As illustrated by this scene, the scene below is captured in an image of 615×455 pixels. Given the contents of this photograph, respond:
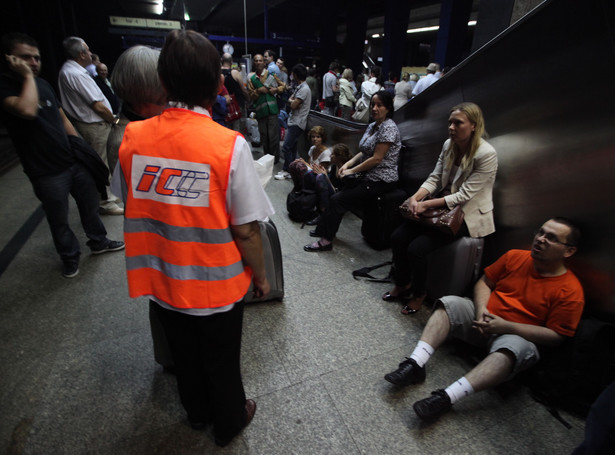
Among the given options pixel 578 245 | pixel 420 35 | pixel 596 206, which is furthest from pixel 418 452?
pixel 420 35

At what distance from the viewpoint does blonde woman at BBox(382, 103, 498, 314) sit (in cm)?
232

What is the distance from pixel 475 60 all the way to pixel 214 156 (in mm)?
2603

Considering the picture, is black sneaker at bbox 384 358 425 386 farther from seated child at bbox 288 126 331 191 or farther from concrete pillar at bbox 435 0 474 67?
concrete pillar at bbox 435 0 474 67

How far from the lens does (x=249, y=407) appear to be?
5.64ft

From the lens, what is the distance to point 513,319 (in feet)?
6.27

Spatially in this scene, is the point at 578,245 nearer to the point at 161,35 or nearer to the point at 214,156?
the point at 214,156

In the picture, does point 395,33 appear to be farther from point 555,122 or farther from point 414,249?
point 414,249

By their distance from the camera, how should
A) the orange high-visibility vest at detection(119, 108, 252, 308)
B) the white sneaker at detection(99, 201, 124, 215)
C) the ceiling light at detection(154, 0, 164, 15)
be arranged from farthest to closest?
1. the ceiling light at detection(154, 0, 164, 15)
2. the white sneaker at detection(99, 201, 124, 215)
3. the orange high-visibility vest at detection(119, 108, 252, 308)

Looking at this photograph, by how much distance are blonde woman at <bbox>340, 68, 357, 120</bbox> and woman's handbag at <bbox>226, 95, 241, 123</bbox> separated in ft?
11.3

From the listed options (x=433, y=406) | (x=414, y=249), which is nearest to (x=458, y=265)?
(x=414, y=249)

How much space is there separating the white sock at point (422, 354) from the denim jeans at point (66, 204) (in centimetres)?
288

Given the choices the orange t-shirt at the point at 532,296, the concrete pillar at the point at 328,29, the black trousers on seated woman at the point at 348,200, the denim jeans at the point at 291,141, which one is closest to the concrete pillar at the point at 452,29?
the concrete pillar at the point at 328,29

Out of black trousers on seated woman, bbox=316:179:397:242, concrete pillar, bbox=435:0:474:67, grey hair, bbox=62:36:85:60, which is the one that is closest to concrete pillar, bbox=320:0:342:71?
concrete pillar, bbox=435:0:474:67

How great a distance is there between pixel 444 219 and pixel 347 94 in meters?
6.94
